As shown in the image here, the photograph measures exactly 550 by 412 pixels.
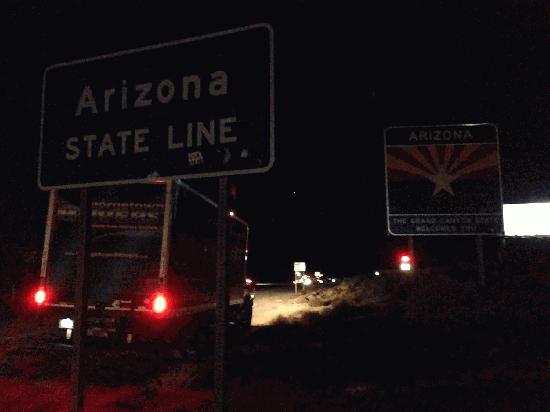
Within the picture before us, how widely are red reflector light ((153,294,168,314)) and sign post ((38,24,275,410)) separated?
6.05 meters

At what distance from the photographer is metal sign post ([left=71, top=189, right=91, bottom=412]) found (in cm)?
354

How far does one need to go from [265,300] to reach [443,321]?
16826 millimetres

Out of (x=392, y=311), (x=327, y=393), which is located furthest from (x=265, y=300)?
(x=327, y=393)

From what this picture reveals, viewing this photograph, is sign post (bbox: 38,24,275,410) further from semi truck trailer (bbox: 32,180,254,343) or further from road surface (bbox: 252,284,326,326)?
road surface (bbox: 252,284,326,326)

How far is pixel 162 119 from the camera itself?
3547 millimetres

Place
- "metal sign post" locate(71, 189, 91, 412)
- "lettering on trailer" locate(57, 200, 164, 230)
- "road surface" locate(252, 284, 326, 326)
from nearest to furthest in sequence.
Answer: "metal sign post" locate(71, 189, 91, 412) → "lettering on trailer" locate(57, 200, 164, 230) → "road surface" locate(252, 284, 326, 326)

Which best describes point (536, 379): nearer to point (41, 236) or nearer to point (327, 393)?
point (327, 393)

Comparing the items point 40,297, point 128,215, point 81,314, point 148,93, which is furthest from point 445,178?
point 81,314

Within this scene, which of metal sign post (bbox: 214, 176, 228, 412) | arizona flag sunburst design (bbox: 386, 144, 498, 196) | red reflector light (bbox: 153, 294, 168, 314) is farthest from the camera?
arizona flag sunburst design (bbox: 386, 144, 498, 196)

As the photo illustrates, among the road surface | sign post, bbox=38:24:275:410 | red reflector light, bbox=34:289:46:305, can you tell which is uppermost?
sign post, bbox=38:24:275:410

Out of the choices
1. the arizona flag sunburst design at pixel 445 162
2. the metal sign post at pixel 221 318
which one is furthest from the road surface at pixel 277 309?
the metal sign post at pixel 221 318

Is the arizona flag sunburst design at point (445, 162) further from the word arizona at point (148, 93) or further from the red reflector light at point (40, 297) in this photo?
the word arizona at point (148, 93)

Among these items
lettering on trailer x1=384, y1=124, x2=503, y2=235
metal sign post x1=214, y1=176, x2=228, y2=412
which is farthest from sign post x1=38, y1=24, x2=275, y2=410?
lettering on trailer x1=384, y1=124, x2=503, y2=235

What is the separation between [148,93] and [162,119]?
0.22m
